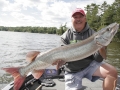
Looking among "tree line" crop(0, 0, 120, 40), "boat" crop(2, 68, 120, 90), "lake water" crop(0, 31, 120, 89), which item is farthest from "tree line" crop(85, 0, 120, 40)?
"boat" crop(2, 68, 120, 90)

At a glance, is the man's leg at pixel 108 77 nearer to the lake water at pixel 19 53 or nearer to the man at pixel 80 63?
the man at pixel 80 63

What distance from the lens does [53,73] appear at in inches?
242

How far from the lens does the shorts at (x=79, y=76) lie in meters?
3.88

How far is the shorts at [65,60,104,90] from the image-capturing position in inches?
153

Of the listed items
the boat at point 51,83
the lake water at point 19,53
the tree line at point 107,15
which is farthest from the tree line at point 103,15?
the boat at point 51,83

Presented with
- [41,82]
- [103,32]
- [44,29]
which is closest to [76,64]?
[103,32]

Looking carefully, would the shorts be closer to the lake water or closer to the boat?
the boat

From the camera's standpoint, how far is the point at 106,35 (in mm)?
3367

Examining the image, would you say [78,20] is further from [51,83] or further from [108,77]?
[51,83]

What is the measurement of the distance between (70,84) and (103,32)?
1410mm

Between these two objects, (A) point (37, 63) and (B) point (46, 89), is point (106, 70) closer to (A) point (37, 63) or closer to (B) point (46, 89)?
(A) point (37, 63)

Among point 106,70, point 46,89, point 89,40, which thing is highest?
point 89,40

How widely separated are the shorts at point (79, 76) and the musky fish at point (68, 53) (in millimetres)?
516

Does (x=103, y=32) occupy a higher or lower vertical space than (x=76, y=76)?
higher
